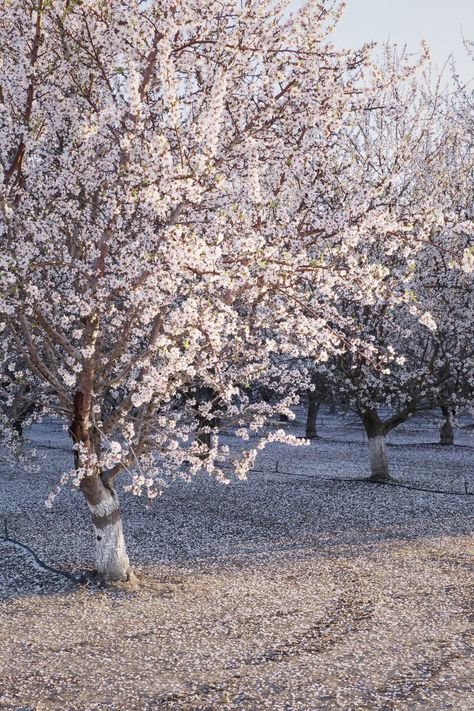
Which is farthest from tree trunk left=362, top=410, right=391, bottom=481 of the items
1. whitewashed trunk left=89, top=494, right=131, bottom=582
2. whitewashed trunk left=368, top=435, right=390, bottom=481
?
whitewashed trunk left=89, top=494, right=131, bottom=582

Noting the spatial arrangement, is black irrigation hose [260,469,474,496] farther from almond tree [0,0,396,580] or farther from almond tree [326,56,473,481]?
almond tree [0,0,396,580]

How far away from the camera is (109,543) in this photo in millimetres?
13031

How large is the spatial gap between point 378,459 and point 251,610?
51.6 ft

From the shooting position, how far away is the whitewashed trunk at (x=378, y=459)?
26219 mm

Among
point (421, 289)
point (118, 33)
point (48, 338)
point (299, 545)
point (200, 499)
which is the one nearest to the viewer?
point (118, 33)

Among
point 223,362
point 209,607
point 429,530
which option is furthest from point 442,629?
point 429,530

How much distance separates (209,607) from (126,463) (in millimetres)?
2751

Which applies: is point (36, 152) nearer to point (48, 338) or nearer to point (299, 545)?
Result: point (48, 338)

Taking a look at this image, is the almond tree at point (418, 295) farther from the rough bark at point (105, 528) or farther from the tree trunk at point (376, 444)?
the rough bark at point (105, 528)

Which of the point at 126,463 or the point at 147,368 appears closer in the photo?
the point at 147,368

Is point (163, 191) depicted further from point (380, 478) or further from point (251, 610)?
point (380, 478)

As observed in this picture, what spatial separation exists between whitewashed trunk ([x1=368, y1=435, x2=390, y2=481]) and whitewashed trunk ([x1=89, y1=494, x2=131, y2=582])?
14813mm

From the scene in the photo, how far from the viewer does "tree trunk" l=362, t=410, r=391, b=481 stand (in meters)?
25.8

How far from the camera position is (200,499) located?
922 inches
